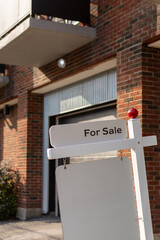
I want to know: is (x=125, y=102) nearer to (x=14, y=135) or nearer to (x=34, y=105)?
(x=34, y=105)

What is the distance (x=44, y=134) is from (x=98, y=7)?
4163 mm

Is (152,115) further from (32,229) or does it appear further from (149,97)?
(32,229)

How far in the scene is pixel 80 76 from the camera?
850 centimetres

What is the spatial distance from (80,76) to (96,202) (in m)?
5.61

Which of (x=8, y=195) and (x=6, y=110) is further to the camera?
(x=6, y=110)

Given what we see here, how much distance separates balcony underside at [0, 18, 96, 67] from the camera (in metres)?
7.20

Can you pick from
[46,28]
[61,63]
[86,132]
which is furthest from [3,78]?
[86,132]

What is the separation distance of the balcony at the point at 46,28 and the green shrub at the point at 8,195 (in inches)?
139

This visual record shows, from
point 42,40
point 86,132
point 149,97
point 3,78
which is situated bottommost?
point 86,132

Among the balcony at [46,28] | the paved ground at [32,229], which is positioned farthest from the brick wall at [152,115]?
the paved ground at [32,229]

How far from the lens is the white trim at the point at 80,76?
7.49 meters

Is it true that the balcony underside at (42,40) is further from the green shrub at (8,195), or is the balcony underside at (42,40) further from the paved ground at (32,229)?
the paved ground at (32,229)

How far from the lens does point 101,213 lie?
3.11m

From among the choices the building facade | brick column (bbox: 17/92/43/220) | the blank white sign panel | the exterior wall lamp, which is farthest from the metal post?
the exterior wall lamp
